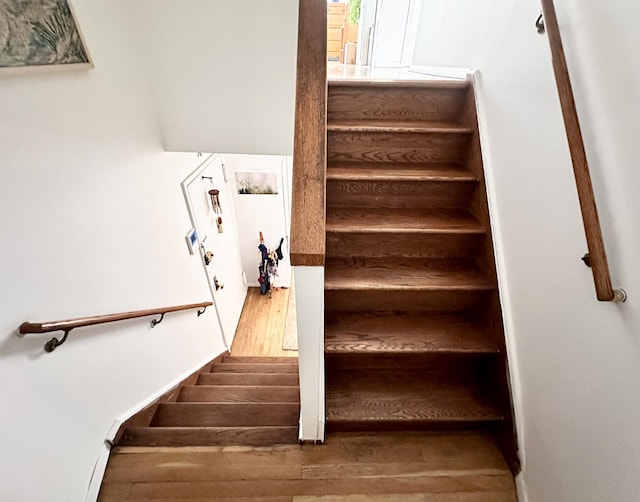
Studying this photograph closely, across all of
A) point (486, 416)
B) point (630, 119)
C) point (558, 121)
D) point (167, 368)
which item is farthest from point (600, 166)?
point (167, 368)

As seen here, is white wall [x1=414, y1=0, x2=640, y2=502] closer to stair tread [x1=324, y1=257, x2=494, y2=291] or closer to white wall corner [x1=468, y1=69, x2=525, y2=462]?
white wall corner [x1=468, y1=69, x2=525, y2=462]

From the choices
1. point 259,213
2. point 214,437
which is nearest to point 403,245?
point 214,437

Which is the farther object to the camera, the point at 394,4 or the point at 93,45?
the point at 394,4

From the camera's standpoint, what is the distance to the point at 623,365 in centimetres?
90

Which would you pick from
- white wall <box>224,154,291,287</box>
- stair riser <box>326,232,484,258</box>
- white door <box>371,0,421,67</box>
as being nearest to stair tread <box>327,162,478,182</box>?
stair riser <box>326,232,484,258</box>

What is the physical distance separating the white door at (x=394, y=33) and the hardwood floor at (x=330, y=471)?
3.94m

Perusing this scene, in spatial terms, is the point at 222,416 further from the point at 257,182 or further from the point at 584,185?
the point at 257,182

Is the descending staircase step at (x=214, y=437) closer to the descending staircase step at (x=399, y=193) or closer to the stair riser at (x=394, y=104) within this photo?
the descending staircase step at (x=399, y=193)

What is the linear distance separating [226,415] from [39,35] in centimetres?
191

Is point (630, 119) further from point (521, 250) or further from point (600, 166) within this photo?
point (521, 250)

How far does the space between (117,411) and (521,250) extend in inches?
78.6

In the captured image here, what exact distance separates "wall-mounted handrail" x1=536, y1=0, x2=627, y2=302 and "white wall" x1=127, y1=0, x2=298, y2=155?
1.53 meters

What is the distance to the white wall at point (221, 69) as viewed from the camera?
1942mm

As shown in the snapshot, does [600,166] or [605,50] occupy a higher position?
[605,50]
